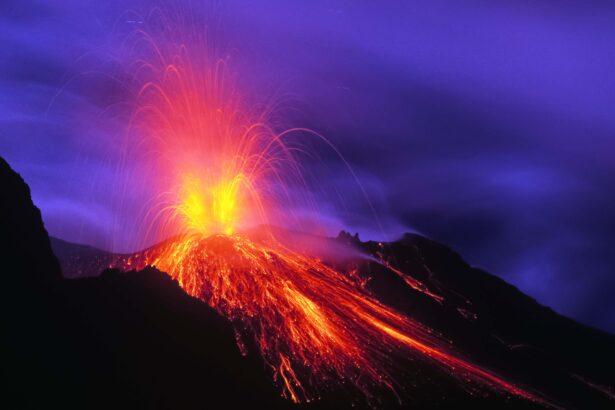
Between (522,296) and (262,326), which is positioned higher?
(522,296)

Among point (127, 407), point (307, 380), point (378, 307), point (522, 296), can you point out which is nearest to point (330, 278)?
point (378, 307)

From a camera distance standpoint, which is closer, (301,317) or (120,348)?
(120,348)

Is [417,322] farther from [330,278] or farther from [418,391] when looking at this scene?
[418,391]

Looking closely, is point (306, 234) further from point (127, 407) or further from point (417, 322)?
point (127, 407)

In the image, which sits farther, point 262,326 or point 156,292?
point 262,326

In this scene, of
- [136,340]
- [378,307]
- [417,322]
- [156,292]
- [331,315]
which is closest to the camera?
[136,340]

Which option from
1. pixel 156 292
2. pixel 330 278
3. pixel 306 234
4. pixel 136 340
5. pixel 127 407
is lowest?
pixel 127 407

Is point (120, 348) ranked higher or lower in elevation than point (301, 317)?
lower

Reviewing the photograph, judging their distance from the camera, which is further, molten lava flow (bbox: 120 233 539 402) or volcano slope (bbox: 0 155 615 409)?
molten lava flow (bbox: 120 233 539 402)

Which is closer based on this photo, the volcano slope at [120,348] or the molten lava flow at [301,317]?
the volcano slope at [120,348]

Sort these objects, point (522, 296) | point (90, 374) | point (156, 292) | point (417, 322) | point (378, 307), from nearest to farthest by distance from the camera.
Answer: point (90, 374), point (156, 292), point (378, 307), point (417, 322), point (522, 296)
